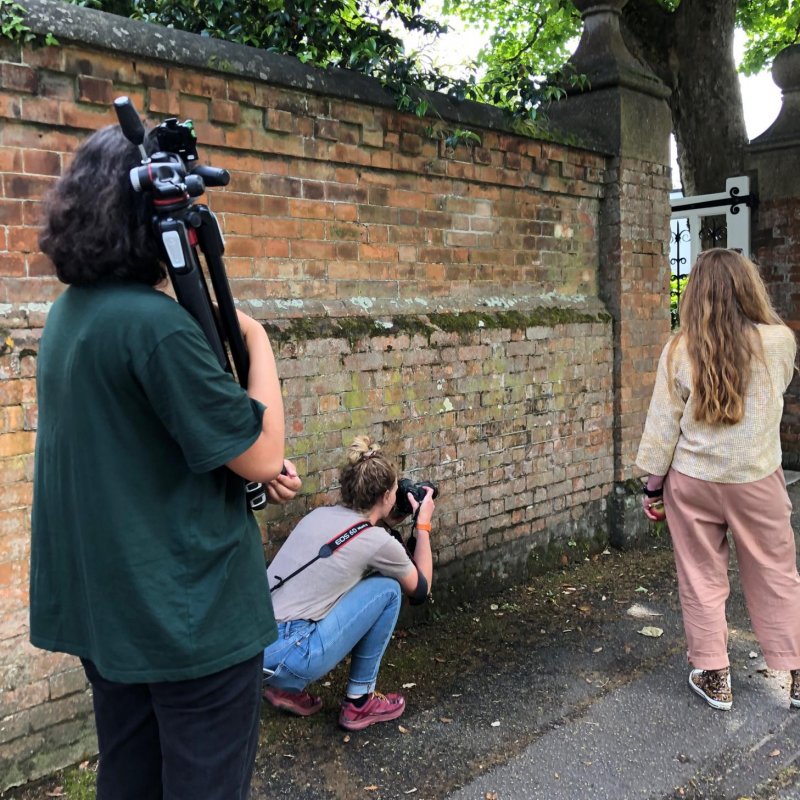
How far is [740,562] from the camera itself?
3.45 meters

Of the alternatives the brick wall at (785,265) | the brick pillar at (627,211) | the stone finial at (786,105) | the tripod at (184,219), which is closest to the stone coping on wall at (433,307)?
the brick pillar at (627,211)

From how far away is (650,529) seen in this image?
219 inches

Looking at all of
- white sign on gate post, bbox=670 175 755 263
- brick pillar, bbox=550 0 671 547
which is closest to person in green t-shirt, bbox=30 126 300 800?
brick pillar, bbox=550 0 671 547

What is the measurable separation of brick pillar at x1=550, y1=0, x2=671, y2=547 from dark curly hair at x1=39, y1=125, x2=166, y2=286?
410cm

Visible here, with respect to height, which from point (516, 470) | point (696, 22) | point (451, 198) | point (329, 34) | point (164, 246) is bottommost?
point (516, 470)

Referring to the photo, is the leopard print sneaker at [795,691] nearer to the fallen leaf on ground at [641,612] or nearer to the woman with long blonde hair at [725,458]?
the woman with long blonde hair at [725,458]

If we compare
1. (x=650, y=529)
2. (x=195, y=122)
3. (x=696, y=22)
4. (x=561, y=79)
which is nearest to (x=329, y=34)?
(x=195, y=122)

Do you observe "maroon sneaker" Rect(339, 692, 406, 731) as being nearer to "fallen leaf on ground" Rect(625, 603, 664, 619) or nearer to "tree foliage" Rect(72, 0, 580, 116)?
"fallen leaf on ground" Rect(625, 603, 664, 619)

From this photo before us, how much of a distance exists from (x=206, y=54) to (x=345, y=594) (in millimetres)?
2158

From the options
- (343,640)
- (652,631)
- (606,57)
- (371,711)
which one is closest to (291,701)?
(371,711)

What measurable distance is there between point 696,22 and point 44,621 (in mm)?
8641

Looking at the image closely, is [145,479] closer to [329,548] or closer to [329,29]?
[329,548]

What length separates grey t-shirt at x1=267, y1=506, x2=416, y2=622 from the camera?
301 cm

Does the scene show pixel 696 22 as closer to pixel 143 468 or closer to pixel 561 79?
pixel 561 79
